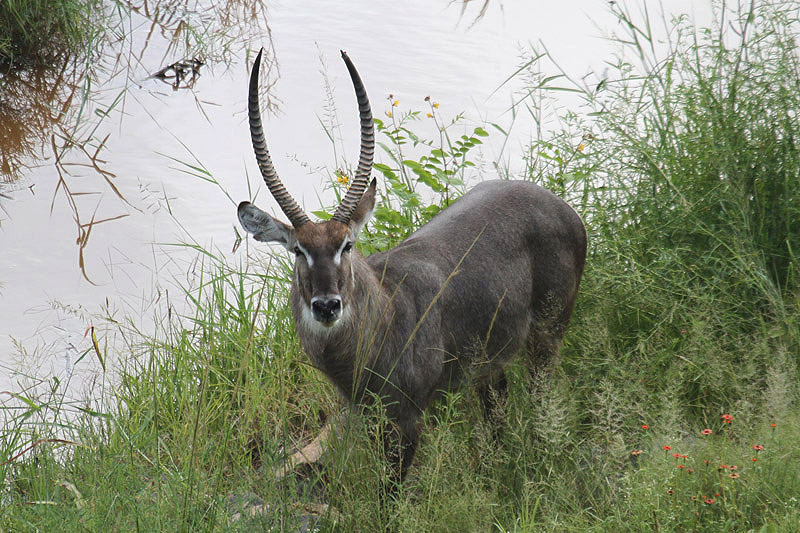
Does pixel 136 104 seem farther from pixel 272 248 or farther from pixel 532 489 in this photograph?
pixel 532 489

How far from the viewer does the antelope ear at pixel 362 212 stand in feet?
11.8

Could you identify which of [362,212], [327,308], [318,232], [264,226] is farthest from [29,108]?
[327,308]

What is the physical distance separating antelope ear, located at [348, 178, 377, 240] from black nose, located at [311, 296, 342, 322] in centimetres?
41

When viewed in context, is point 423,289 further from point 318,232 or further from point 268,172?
point 268,172

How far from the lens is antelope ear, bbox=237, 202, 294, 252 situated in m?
3.50

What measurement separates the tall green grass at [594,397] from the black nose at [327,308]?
34 cm

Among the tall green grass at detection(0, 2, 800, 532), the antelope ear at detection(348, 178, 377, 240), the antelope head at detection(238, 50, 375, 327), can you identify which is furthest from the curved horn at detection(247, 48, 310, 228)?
the tall green grass at detection(0, 2, 800, 532)

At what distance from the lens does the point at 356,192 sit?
351 centimetres

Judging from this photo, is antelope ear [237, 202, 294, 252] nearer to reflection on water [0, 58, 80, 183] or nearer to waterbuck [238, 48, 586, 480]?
waterbuck [238, 48, 586, 480]

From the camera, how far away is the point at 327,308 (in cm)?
323

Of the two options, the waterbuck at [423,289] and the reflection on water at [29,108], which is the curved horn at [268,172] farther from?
the reflection on water at [29,108]

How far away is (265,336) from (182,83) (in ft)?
13.8

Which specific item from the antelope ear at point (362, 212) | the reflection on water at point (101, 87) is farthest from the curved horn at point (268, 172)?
the reflection on water at point (101, 87)

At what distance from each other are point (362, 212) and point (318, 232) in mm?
348
